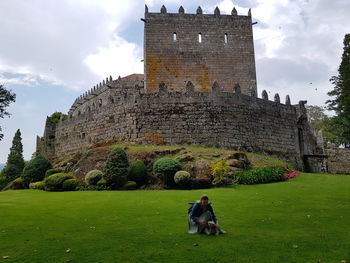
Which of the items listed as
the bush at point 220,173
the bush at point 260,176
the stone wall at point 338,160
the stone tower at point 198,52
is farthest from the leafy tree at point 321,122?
the bush at point 220,173

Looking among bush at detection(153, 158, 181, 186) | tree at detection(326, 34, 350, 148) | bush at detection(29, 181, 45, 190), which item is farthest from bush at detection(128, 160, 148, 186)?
tree at detection(326, 34, 350, 148)

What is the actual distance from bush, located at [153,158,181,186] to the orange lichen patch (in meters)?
13.9

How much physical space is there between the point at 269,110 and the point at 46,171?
17624mm

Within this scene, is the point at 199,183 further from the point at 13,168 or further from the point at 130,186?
the point at 13,168

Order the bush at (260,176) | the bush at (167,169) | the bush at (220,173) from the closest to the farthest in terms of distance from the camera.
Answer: the bush at (220,173) → the bush at (167,169) → the bush at (260,176)

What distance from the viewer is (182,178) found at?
18.5 metres

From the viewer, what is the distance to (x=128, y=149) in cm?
2303

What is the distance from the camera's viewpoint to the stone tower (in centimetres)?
3180

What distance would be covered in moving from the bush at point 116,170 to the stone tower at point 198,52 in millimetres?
12444

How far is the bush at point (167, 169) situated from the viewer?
1928 cm

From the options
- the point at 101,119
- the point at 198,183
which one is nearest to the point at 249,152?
the point at 198,183

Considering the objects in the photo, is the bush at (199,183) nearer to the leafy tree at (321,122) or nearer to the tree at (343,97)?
the tree at (343,97)

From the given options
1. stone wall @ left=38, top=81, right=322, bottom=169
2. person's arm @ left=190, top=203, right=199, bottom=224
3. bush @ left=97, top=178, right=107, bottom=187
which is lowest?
person's arm @ left=190, top=203, right=199, bottom=224

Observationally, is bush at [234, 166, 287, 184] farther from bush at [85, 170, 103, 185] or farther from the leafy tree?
the leafy tree
